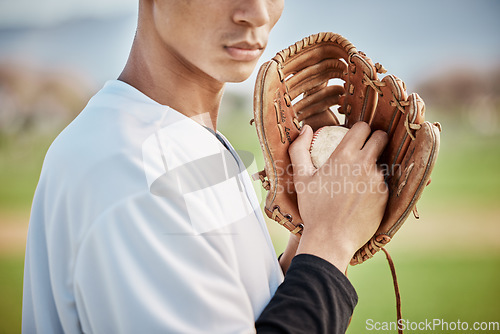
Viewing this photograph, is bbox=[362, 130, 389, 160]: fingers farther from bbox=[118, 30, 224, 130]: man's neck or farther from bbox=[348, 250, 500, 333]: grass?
bbox=[348, 250, 500, 333]: grass

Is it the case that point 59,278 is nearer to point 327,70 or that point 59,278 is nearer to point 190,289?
point 190,289

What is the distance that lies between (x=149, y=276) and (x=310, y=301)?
0.25 metres

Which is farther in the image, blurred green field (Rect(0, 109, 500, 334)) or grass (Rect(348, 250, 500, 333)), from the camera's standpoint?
blurred green field (Rect(0, 109, 500, 334))

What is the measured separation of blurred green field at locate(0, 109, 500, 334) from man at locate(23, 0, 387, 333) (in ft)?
15.1

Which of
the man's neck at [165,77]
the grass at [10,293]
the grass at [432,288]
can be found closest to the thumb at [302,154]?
the man's neck at [165,77]

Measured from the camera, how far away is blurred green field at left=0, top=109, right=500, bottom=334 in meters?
5.87

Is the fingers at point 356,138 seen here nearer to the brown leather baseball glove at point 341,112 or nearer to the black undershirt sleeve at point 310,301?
the brown leather baseball glove at point 341,112

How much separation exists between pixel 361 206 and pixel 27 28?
11893mm

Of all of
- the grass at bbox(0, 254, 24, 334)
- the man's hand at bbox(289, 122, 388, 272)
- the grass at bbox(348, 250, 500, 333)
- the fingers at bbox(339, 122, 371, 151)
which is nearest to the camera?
→ the man's hand at bbox(289, 122, 388, 272)

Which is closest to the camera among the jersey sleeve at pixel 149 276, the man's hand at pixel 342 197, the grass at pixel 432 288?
the jersey sleeve at pixel 149 276

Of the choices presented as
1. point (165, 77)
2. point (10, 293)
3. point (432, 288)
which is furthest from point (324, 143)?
point (432, 288)

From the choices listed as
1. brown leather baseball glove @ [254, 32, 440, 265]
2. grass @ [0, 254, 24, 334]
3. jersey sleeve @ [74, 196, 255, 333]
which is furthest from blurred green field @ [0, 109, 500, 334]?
jersey sleeve @ [74, 196, 255, 333]

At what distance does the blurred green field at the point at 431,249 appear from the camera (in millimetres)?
5867

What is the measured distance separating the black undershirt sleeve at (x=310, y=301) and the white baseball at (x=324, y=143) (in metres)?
0.26
